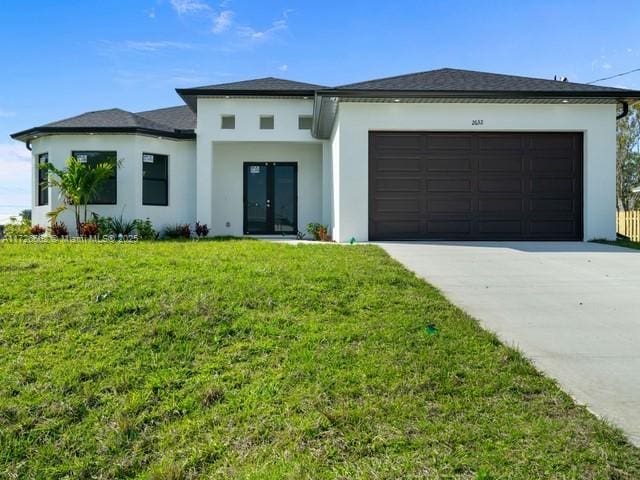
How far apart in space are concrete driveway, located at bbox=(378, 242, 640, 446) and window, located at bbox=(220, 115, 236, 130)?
688 cm

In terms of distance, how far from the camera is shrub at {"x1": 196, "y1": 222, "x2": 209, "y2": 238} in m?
13.0

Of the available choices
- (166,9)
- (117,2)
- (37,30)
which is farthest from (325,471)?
(37,30)

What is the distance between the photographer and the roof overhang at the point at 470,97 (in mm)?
9664

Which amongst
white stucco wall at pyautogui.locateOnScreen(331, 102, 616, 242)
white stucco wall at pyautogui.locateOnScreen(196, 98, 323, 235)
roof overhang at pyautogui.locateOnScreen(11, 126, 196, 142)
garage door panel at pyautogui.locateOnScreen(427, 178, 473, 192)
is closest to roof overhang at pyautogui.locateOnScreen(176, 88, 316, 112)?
white stucco wall at pyautogui.locateOnScreen(196, 98, 323, 235)

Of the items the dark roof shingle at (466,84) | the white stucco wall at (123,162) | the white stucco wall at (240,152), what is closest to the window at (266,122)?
the white stucco wall at (240,152)

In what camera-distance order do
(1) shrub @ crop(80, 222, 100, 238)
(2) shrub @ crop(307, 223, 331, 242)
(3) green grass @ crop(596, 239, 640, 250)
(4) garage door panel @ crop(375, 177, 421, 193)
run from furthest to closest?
(1) shrub @ crop(80, 222, 100, 238) < (2) shrub @ crop(307, 223, 331, 242) < (4) garage door panel @ crop(375, 177, 421, 193) < (3) green grass @ crop(596, 239, 640, 250)

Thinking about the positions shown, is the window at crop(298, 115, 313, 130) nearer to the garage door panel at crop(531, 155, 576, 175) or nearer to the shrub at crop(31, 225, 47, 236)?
the garage door panel at crop(531, 155, 576, 175)

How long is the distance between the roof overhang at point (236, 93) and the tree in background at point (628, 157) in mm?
22171

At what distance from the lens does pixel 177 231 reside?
43.3ft

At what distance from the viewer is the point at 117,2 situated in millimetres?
9648

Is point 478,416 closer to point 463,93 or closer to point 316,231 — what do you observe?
point 463,93

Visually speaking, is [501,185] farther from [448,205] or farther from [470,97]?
[470,97]

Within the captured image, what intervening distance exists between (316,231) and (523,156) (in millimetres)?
5549

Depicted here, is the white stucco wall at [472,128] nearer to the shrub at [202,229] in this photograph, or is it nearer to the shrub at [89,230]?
the shrub at [202,229]
